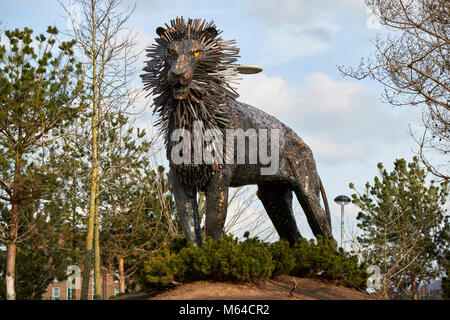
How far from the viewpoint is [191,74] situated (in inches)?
230

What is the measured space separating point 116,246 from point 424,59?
10.1 metres

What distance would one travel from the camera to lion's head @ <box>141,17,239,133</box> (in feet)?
19.5

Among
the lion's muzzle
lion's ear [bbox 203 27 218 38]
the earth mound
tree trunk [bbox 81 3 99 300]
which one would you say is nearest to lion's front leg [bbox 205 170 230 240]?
the earth mound

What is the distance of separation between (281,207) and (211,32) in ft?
8.73

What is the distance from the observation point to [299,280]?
6555 millimetres

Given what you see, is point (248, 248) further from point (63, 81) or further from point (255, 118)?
point (63, 81)

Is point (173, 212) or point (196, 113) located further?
point (173, 212)

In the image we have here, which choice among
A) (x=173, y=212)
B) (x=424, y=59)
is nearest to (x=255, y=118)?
(x=424, y=59)

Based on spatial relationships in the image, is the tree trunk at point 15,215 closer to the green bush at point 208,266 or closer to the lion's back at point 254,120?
the lion's back at point 254,120

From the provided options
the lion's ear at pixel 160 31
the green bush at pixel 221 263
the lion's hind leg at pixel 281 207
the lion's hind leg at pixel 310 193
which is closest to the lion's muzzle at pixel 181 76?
the lion's ear at pixel 160 31

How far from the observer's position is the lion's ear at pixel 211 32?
6.17 m

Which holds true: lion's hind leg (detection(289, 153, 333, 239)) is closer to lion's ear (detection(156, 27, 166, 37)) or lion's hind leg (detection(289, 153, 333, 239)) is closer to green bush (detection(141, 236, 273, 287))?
green bush (detection(141, 236, 273, 287))

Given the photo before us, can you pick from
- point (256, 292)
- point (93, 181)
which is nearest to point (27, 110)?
point (93, 181)
